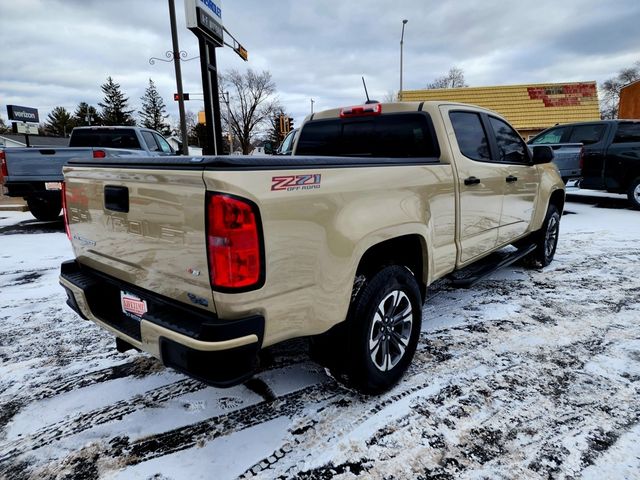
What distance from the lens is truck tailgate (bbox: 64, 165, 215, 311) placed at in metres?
1.78

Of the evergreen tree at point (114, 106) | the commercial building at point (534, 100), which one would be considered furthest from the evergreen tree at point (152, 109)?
the commercial building at point (534, 100)

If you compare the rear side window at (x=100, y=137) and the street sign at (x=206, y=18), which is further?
the rear side window at (x=100, y=137)

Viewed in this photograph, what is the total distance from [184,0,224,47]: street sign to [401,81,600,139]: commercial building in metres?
18.3

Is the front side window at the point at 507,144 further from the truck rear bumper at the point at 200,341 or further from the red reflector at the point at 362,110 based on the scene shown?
the truck rear bumper at the point at 200,341

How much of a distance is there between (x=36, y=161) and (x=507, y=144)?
776 centimetres

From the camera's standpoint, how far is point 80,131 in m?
9.58

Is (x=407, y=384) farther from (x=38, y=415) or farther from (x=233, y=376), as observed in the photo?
(x=38, y=415)

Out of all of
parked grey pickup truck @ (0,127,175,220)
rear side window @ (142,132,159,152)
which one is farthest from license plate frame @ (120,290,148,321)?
rear side window @ (142,132,159,152)

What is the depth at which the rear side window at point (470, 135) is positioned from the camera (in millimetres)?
3396

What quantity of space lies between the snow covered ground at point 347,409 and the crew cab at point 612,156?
7002 millimetres

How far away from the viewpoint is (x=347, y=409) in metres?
2.46

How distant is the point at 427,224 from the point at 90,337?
2900mm

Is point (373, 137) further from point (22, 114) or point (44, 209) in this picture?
point (22, 114)

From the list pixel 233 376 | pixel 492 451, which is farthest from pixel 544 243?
pixel 233 376
